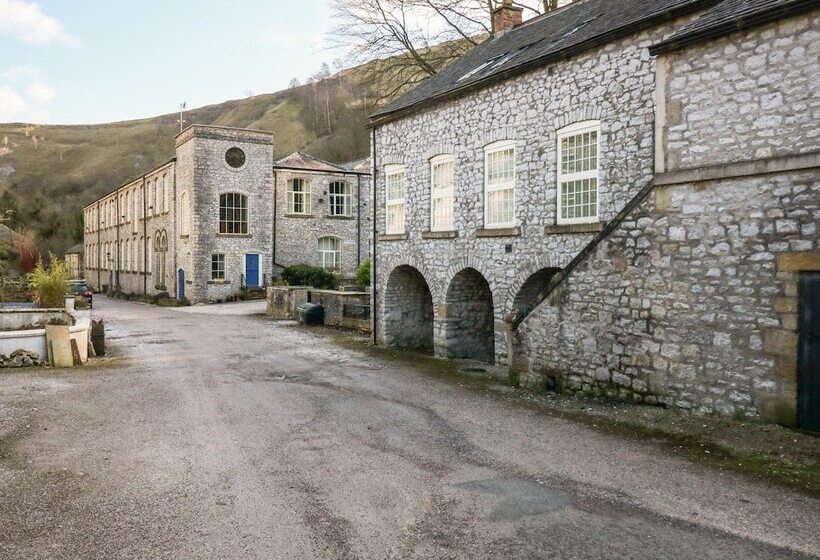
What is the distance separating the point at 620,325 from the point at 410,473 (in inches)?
178

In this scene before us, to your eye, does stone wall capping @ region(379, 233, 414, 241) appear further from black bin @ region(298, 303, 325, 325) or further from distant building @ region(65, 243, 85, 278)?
distant building @ region(65, 243, 85, 278)

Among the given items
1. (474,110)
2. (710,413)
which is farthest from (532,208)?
(710,413)

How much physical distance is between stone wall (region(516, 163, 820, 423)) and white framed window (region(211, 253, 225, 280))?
27600 mm

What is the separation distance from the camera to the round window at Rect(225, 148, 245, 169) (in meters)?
34.9

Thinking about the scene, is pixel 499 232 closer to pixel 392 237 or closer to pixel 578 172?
pixel 578 172

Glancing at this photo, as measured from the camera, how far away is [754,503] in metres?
5.64

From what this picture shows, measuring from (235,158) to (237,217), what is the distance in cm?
333

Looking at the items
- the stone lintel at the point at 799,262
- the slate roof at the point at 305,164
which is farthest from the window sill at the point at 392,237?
the slate roof at the point at 305,164

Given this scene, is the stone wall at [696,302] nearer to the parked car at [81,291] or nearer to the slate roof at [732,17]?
the slate roof at [732,17]

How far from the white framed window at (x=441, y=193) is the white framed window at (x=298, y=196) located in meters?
22.7

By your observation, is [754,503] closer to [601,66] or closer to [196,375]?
[601,66]

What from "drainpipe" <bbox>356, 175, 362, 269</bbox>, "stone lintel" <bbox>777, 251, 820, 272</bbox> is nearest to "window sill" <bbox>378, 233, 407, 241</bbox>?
"stone lintel" <bbox>777, 251, 820, 272</bbox>

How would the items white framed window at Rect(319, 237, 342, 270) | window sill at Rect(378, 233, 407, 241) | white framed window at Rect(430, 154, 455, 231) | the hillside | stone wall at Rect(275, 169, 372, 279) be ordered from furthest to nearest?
the hillside
white framed window at Rect(319, 237, 342, 270)
stone wall at Rect(275, 169, 372, 279)
window sill at Rect(378, 233, 407, 241)
white framed window at Rect(430, 154, 455, 231)

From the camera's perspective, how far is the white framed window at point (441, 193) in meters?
15.2
